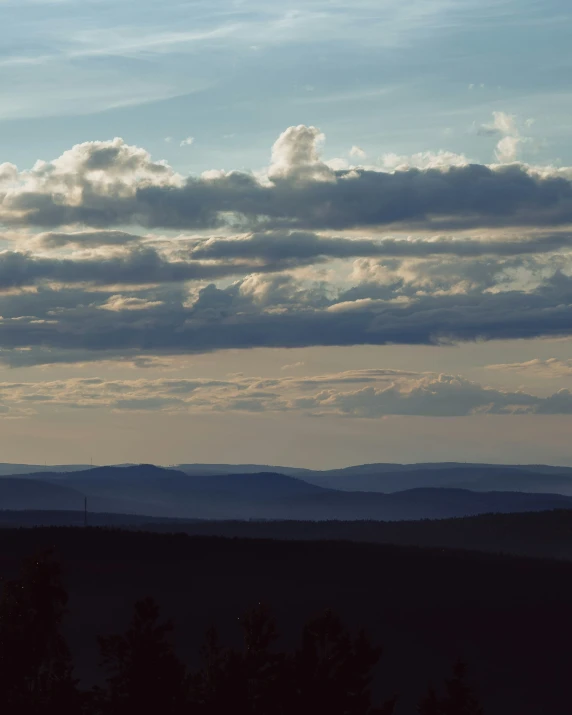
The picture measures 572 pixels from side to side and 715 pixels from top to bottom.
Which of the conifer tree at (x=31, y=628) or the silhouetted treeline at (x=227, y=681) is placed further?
the conifer tree at (x=31, y=628)

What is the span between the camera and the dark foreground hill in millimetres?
93938

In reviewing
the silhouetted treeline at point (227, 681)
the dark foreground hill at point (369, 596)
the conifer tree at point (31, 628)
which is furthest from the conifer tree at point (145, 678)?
the dark foreground hill at point (369, 596)

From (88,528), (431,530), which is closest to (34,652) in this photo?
(88,528)

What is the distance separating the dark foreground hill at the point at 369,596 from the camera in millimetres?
93938

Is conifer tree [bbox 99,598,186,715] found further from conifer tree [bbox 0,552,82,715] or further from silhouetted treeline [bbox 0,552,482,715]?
conifer tree [bbox 0,552,82,715]

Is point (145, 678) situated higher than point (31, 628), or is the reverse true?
point (31, 628)

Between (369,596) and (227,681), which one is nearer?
(227,681)

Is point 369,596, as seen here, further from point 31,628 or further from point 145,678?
point 145,678

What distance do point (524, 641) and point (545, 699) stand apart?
1141cm

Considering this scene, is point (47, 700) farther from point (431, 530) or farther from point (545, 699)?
point (431, 530)

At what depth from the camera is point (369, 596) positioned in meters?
110

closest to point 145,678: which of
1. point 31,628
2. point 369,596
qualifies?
point 31,628

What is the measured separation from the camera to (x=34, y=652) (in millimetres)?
52688

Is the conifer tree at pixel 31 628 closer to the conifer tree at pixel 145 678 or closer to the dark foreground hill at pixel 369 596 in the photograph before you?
the conifer tree at pixel 145 678
